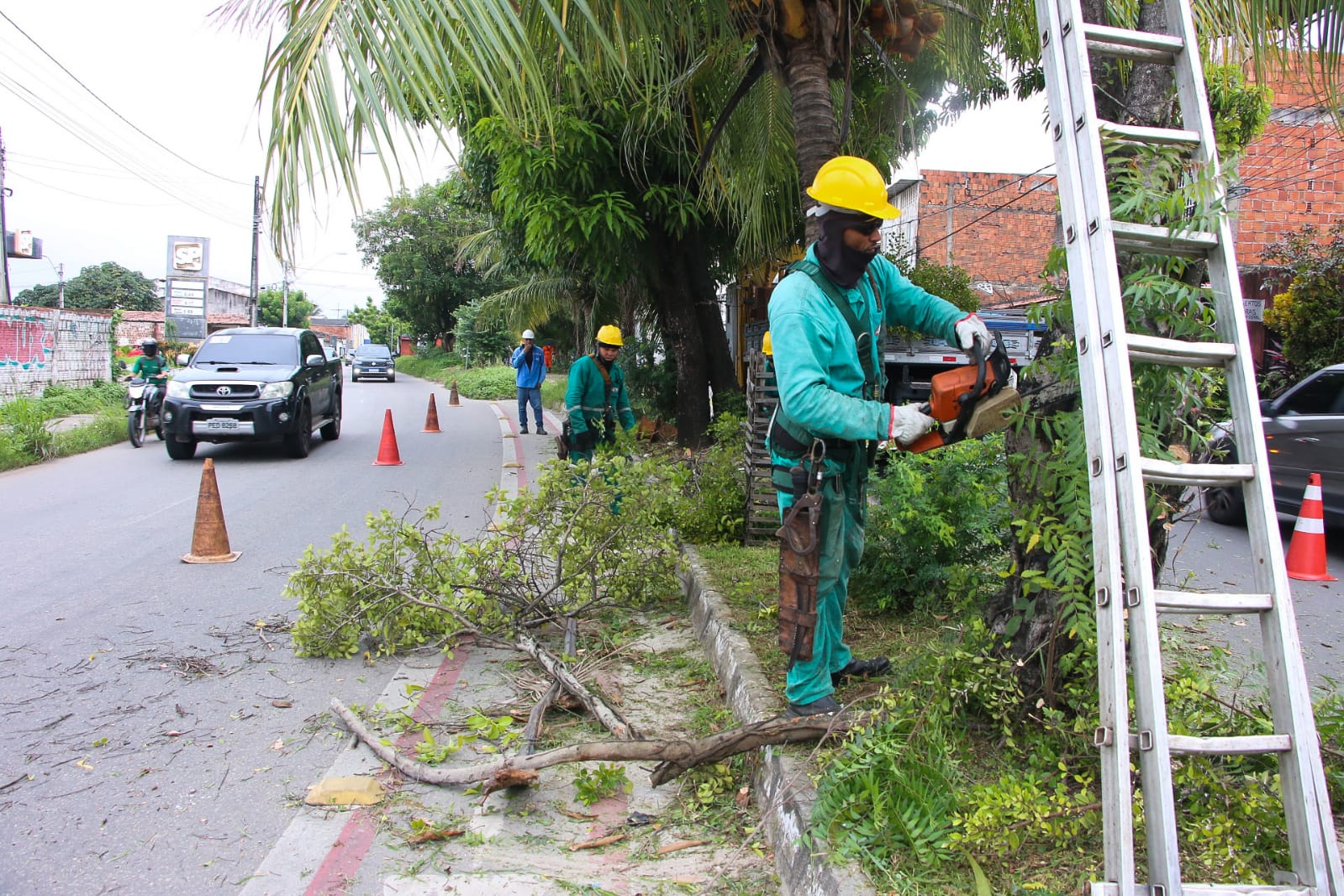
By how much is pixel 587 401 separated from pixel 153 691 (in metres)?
4.36

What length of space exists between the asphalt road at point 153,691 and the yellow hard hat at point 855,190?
3.01 m

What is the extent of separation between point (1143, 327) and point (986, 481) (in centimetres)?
193

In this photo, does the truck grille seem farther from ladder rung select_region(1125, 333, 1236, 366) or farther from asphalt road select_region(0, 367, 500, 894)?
ladder rung select_region(1125, 333, 1236, 366)

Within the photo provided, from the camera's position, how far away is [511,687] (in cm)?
467

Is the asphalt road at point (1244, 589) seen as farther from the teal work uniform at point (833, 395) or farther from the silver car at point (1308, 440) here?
the teal work uniform at point (833, 395)

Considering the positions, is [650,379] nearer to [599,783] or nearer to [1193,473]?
[599,783]

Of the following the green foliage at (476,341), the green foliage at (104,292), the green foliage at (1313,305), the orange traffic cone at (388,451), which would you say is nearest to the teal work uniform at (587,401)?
the orange traffic cone at (388,451)

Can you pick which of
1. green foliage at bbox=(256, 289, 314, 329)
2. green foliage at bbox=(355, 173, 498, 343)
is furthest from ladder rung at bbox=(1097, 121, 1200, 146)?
green foliage at bbox=(256, 289, 314, 329)

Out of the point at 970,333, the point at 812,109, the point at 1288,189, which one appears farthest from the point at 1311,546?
the point at 1288,189

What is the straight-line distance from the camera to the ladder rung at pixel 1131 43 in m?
2.62

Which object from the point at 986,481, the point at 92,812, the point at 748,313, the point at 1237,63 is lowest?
the point at 92,812

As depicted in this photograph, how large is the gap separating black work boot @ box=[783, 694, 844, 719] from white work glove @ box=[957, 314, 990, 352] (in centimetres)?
140

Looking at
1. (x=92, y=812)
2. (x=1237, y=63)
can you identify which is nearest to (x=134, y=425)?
(x=92, y=812)

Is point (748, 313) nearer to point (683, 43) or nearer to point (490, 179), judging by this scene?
point (490, 179)
